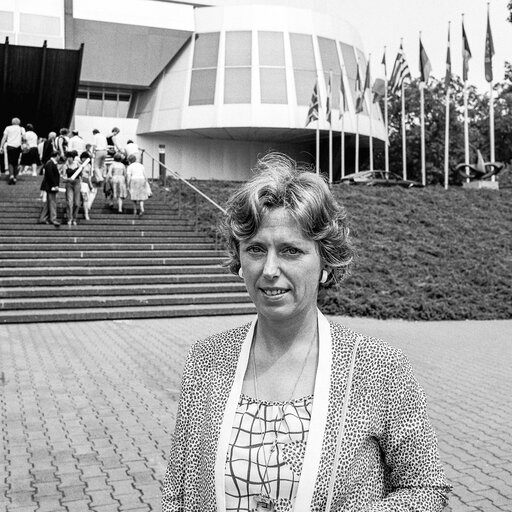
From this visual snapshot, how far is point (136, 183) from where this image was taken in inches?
741

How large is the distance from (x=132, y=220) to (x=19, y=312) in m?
6.53

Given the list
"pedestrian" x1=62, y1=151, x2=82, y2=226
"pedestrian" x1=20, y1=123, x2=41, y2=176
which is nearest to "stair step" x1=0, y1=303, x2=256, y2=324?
"pedestrian" x1=62, y1=151, x2=82, y2=226

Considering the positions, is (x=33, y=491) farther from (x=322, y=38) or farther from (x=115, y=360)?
(x=322, y=38)

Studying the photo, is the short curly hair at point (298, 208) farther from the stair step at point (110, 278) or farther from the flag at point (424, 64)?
the flag at point (424, 64)

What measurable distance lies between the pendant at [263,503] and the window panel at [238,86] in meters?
40.0

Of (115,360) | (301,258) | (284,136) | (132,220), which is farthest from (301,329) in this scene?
(284,136)

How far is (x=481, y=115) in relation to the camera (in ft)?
178

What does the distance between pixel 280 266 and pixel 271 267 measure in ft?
0.09

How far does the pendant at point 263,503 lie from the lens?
1.75 m

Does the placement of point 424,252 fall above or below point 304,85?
below

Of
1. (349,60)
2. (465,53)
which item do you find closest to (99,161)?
(465,53)

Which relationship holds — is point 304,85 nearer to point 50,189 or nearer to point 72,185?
point 72,185

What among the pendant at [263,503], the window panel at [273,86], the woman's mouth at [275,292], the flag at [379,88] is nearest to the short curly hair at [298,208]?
the woman's mouth at [275,292]

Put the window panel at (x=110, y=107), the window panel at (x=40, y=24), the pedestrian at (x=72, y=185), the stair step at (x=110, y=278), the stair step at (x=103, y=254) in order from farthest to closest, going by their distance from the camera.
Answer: the window panel at (x=110, y=107)
the window panel at (x=40, y=24)
the pedestrian at (x=72, y=185)
the stair step at (x=103, y=254)
the stair step at (x=110, y=278)
